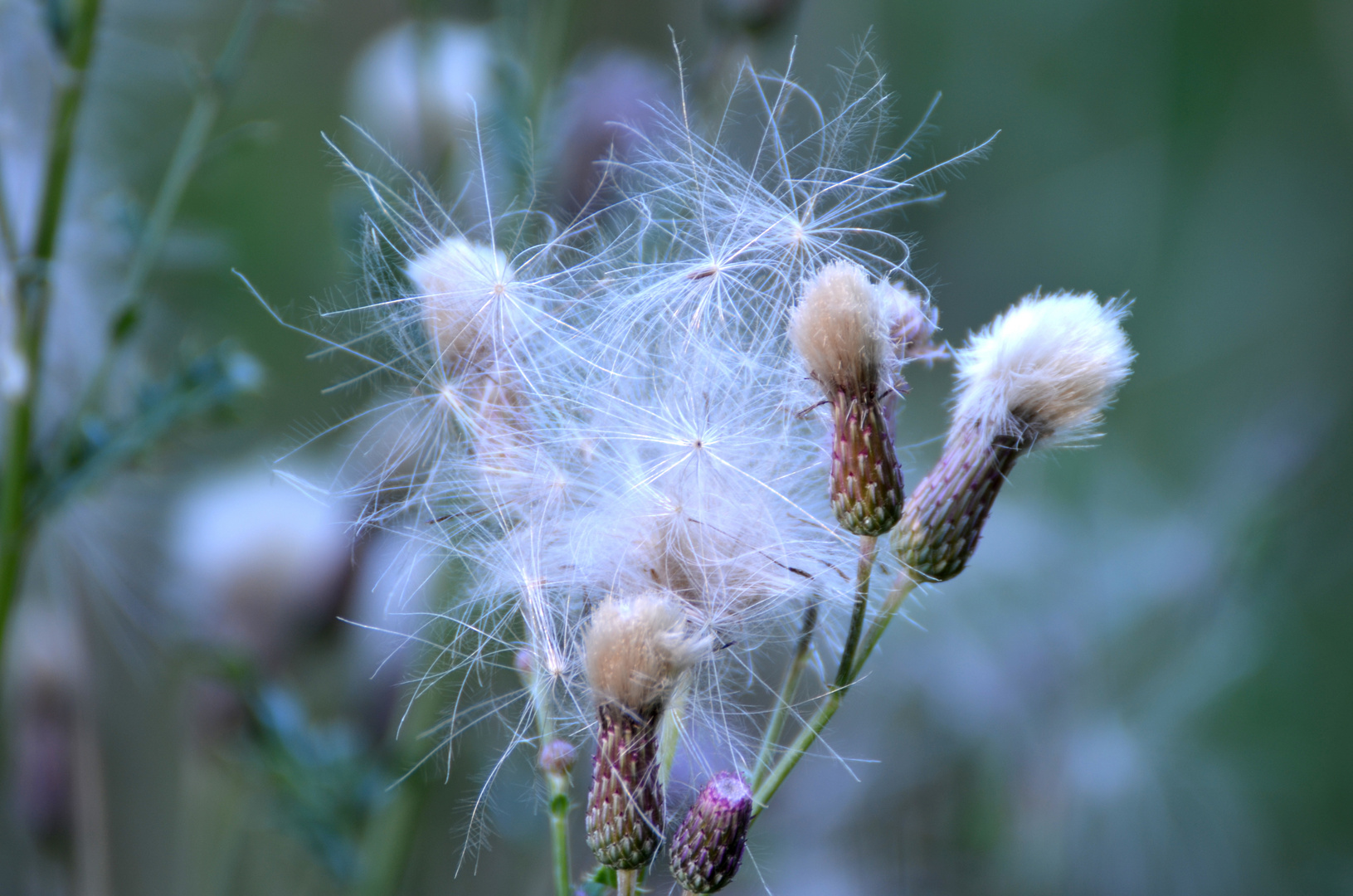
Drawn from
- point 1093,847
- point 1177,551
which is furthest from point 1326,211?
point 1093,847

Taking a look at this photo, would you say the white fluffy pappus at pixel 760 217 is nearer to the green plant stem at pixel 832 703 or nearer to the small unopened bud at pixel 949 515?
the small unopened bud at pixel 949 515

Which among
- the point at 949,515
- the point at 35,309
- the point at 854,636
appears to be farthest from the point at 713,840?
the point at 35,309

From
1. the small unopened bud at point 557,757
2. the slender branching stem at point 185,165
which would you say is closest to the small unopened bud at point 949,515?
the small unopened bud at point 557,757

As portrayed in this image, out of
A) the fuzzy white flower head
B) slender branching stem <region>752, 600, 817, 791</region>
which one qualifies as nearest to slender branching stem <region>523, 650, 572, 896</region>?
slender branching stem <region>752, 600, 817, 791</region>

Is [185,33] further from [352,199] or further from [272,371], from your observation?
[352,199]

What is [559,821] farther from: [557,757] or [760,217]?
[760,217]

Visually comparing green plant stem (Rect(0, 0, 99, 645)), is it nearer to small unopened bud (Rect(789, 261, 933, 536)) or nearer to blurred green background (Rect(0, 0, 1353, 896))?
blurred green background (Rect(0, 0, 1353, 896))
